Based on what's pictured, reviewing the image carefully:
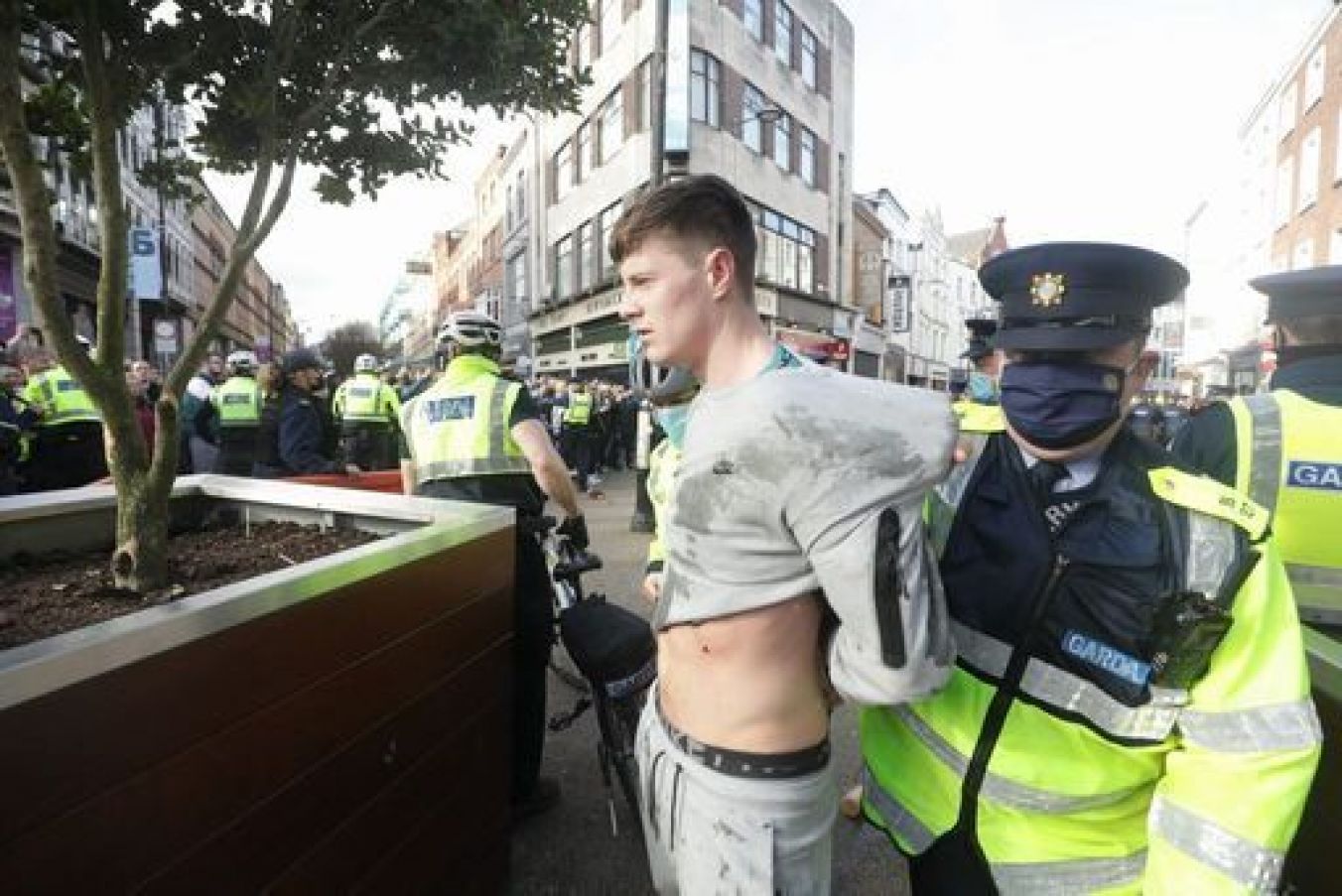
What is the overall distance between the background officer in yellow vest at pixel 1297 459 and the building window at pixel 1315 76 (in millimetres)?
25571

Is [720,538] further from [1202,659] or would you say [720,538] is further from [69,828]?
[69,828]

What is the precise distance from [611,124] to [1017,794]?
2488 cm

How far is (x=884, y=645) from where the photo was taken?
3.74ft

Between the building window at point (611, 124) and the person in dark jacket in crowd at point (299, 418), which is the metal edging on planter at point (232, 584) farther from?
the building window at point (611, 124)

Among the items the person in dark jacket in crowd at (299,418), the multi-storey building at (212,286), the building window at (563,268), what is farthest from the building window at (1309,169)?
the multi-storey building at (212,286)

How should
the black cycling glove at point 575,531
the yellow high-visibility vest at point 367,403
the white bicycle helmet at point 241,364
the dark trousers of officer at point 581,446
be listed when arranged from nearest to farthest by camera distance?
the black cycling glove at point 575,531
the white bicycle helmet at point 241,364
the yellow high-visibility vest at point 367,403
the dark trousers of officer at point 581,446

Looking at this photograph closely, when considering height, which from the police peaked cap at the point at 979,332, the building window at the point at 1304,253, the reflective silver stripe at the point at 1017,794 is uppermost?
the building window at the point at 1304,253

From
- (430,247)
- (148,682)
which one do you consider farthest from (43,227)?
(430,247)

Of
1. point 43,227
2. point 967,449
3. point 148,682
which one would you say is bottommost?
point 148,682

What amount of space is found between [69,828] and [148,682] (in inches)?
8.5

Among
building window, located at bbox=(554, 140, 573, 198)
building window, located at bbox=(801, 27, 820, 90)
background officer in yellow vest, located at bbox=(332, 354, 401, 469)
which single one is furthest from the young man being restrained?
building window, located at bbox=(801, 27, 820, 90)

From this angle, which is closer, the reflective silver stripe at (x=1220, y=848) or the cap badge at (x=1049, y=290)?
the reflective silver stripe at (x=1220, y=848)

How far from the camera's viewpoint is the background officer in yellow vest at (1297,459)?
2.01m

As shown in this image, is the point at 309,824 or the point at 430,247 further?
the point at 430,247
